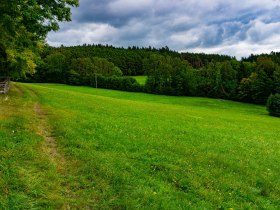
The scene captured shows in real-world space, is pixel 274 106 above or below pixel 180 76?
below

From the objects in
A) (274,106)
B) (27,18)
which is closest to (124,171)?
(27,18)

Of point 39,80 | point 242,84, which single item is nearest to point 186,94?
point 242,84

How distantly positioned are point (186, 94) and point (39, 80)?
61.4 meters

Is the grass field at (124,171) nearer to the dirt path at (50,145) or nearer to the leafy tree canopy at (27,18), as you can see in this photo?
the dirt path at (50,145)

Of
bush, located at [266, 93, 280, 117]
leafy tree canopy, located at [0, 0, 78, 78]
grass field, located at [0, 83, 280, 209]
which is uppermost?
leafy tree canopy, located at [0, 0, 78, 78]

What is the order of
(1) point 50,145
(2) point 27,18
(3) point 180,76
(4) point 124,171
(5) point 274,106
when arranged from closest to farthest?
(4) point 124,171, (1) point 50,145, (2) point 27,18, (5) point 274,106, (3) point 180,76

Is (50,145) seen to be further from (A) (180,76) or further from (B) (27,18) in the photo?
(A) (180,76)

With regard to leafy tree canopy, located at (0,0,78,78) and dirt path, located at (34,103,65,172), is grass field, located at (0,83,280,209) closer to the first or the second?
dirt path, located at (34,103,65,172)

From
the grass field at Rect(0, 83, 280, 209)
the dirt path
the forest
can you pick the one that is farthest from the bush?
the dirt path

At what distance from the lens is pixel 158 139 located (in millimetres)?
18531

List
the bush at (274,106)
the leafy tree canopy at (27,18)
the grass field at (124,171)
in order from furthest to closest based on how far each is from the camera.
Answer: the bush at (274,106)
the leafy tree canopy at (27,18)
the grass field at (124,171)

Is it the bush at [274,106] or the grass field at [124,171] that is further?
→ the bush at [274,106]

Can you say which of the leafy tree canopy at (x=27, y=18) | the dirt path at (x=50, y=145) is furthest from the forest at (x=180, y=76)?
the dirt path at (x=50, y=145)

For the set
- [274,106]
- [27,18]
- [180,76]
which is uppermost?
[27,18]
